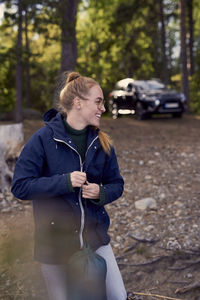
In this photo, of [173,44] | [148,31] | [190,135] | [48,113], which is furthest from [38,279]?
[173,44]

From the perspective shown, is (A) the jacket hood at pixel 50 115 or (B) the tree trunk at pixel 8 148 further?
(B) the tree trunk at pixel 8 148

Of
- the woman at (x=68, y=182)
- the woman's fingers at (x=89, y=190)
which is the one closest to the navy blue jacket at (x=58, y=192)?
the woman at (x=68, y=182)

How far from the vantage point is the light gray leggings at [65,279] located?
2721 mm

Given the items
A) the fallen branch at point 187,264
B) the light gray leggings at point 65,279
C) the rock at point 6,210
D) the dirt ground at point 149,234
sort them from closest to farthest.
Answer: the light gray leggings at point 65,279, the dirt ground at point 149,234, the fallen branch at point 187,264, the rock at point 6,210

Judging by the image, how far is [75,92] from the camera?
266 cm

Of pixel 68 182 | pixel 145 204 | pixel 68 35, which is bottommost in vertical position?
pixel 145 204

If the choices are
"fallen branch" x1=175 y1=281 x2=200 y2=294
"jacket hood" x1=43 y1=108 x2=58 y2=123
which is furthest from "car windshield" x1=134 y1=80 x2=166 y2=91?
"jacket hood" x1=43 y1=108 x2=58 y2=123

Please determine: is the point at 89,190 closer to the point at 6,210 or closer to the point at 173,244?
the point at 173,244

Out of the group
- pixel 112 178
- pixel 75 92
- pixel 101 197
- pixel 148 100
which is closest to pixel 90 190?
pixel 101 197

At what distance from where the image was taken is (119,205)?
720 centimetres

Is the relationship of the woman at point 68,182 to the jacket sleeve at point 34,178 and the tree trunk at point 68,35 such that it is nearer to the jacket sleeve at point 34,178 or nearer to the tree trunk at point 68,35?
the jacket sleeve at point 34,178

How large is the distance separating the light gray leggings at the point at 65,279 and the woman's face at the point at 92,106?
3.25 feet

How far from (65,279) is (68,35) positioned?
11.3m

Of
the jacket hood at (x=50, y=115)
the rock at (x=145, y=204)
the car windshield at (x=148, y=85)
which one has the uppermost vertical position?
the jacket hood at (x=50, y=115)
